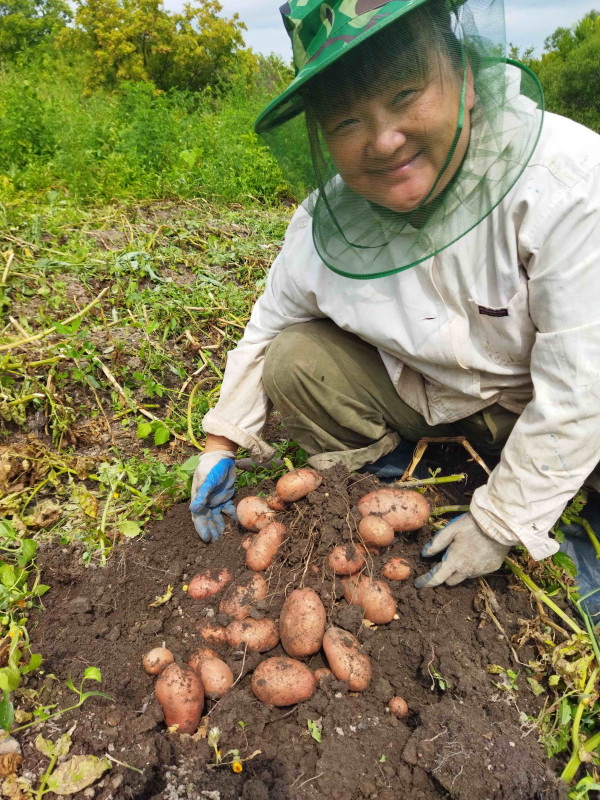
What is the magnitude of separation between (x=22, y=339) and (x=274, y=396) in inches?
63.0

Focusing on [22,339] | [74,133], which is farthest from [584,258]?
[74,133]

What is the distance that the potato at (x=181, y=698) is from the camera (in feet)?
5.48

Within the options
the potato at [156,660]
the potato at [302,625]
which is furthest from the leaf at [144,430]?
the potato at [302,625]

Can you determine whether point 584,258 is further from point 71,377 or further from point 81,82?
point 81,82

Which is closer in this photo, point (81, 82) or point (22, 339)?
point (22, 339)

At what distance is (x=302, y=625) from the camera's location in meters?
1.78

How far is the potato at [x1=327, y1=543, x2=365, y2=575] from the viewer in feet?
6.37

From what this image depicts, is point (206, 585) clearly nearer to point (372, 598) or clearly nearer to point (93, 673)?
point (93, 673)

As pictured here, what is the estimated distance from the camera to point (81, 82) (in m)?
12.5

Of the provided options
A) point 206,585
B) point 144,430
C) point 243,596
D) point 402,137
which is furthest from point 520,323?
point 144,430

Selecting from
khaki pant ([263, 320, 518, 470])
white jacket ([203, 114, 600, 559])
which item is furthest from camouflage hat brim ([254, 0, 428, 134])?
khaki pant ([263, 320, 518, 470])

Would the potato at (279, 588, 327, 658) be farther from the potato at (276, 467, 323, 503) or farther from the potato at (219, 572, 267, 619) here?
the potato at (276, 467, 323, 503)

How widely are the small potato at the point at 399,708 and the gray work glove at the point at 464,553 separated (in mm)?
394

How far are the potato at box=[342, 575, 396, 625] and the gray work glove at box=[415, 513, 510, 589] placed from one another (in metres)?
0.16
